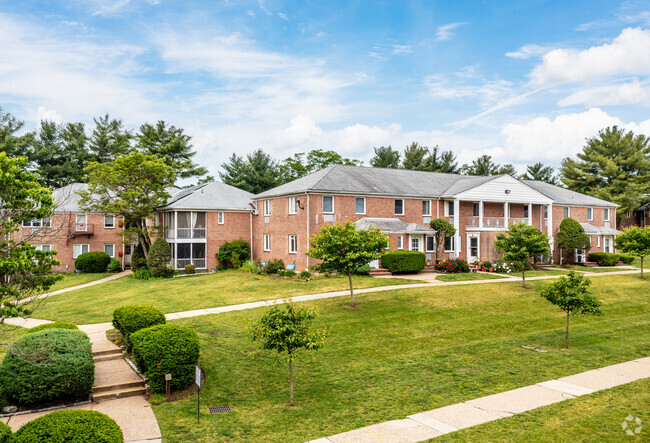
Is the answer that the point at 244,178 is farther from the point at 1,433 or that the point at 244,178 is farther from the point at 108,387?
the point at 1,433

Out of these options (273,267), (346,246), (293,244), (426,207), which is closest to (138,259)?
(273,267)

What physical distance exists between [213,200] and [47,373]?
28.3 m

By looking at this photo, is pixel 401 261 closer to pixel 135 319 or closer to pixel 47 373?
pixel 135 319

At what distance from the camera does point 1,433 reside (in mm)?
6660

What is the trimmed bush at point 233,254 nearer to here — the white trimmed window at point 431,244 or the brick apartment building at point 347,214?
the brick apartment building at point 347,214

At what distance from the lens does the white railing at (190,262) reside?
36.0m

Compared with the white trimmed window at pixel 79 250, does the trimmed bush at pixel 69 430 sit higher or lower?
lower

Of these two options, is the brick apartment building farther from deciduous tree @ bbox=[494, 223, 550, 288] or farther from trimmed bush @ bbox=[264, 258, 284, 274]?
deciduous tree @ bbox=[494, 223, 550, 288]

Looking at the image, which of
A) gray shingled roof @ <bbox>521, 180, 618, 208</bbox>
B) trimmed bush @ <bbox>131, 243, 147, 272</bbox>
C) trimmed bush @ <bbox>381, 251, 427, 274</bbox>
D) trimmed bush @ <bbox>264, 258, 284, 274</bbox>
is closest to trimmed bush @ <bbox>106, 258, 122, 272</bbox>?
trimmed bush @ <bbox>131, 243, 147, 272</bbox>

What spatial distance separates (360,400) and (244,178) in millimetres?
49136

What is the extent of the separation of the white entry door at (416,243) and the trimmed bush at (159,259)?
18002 mm

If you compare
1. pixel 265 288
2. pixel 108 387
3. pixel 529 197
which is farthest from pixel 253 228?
pixel 108 387

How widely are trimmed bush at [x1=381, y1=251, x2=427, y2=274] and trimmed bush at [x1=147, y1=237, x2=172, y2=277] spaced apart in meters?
16.0

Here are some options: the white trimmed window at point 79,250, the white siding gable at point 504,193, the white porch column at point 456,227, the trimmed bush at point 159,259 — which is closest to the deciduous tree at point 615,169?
the white siding gable at point 504,193
